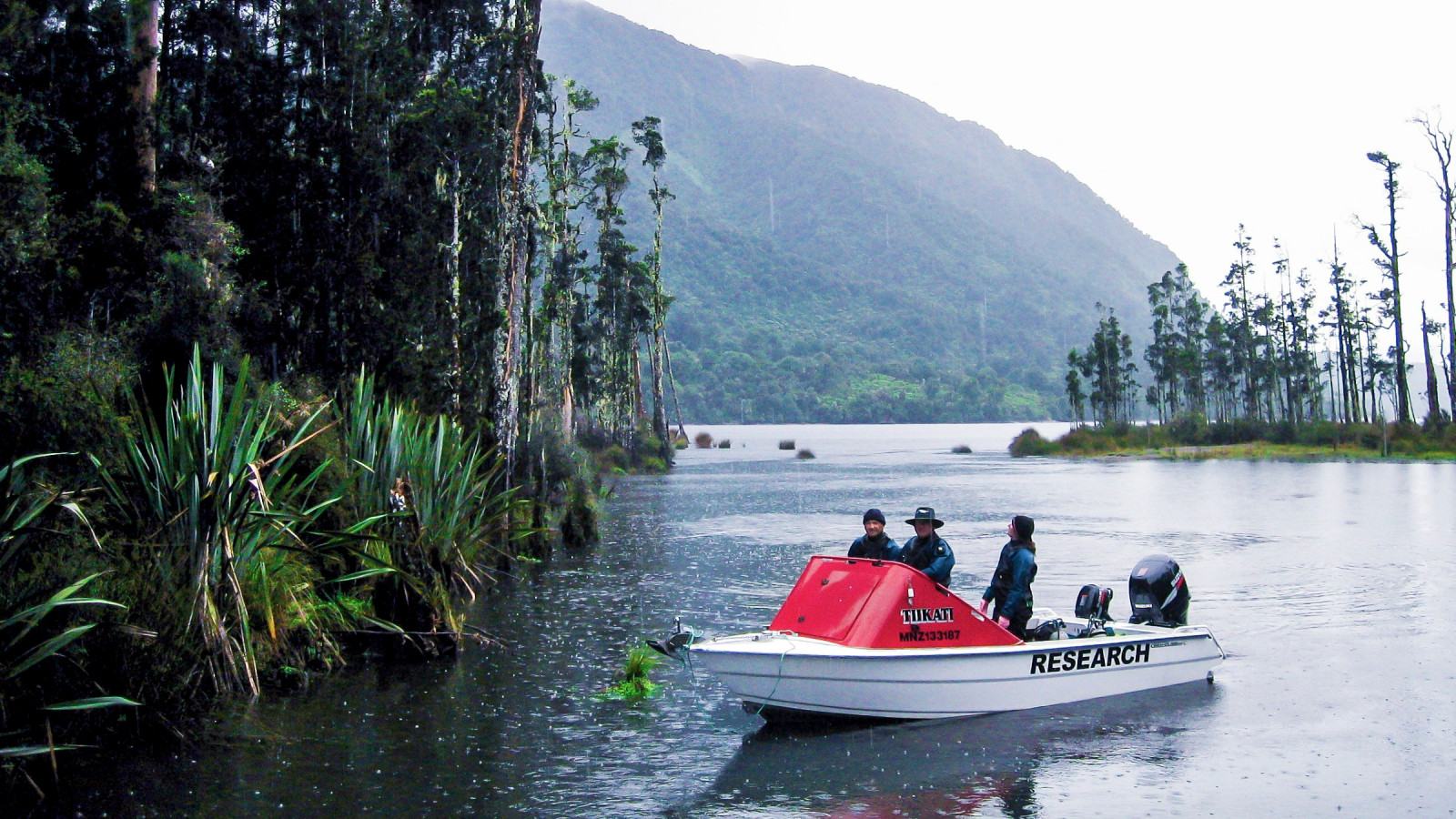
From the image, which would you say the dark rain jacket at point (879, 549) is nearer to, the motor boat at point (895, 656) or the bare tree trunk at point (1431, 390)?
the motor boat at point (895, 656)

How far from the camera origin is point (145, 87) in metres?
17.5

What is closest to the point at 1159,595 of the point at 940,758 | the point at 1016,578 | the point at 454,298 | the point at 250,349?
the point at 1016,578


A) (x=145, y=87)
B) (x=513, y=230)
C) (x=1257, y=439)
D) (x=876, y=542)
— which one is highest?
(x=145, y=87)

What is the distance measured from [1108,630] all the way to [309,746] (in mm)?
7937

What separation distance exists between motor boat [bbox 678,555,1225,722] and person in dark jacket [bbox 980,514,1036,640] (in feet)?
1.31

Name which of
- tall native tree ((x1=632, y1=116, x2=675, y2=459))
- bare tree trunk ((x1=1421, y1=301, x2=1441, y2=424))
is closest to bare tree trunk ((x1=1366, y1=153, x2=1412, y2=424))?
bare tree trunk ((x1=1421, y1=301, x2=1441, y2=424))

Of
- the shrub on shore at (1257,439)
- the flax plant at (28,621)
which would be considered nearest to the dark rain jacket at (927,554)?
the flax plant at (28,621)

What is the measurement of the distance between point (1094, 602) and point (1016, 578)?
183cm

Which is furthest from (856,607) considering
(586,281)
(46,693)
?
(586,281)

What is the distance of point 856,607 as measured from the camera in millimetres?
11406

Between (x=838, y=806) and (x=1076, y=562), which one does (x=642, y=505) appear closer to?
(x=1076, y=562)

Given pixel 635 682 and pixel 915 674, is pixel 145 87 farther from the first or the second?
pixel 915 674

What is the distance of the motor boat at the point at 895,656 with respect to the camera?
10.9m

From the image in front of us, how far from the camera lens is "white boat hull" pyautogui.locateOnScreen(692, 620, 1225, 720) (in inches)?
427
